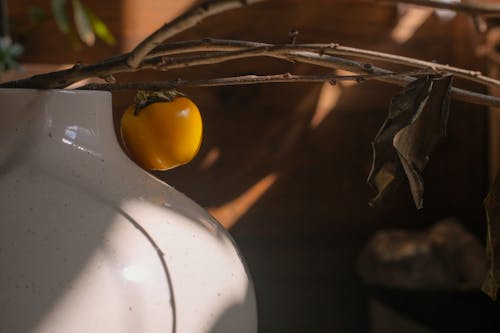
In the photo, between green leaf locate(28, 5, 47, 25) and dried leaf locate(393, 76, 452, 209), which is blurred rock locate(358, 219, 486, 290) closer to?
green leaf locate(28, 5, 47, 25)

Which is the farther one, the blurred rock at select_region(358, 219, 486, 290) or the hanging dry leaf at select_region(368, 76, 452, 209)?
the blurred rock at select_region(358, 219, 486, 290)

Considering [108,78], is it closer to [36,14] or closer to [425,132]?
[425,132]

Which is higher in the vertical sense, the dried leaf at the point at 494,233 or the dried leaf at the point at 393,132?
the dried leaf at the point at 393,132

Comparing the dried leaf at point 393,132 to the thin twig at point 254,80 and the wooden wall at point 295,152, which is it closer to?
the thin twig at point 254,80

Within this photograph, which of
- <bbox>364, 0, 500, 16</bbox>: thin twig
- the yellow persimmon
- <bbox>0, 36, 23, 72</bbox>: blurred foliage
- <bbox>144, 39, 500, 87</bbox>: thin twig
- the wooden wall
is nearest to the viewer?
<bbox>364, 0, 500, 16</bbox>: thin twig

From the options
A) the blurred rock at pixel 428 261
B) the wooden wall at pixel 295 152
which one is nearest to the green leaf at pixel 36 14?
the wooden wall at pixel 295 152

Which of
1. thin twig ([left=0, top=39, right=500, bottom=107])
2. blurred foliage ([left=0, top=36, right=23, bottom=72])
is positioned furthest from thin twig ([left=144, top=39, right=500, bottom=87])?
blurred foliage ([left=0, top=36, right=23, bottom=72])

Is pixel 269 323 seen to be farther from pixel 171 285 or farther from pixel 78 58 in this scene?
pixel 171 285

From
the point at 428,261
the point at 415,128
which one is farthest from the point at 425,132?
the point at 428,261
